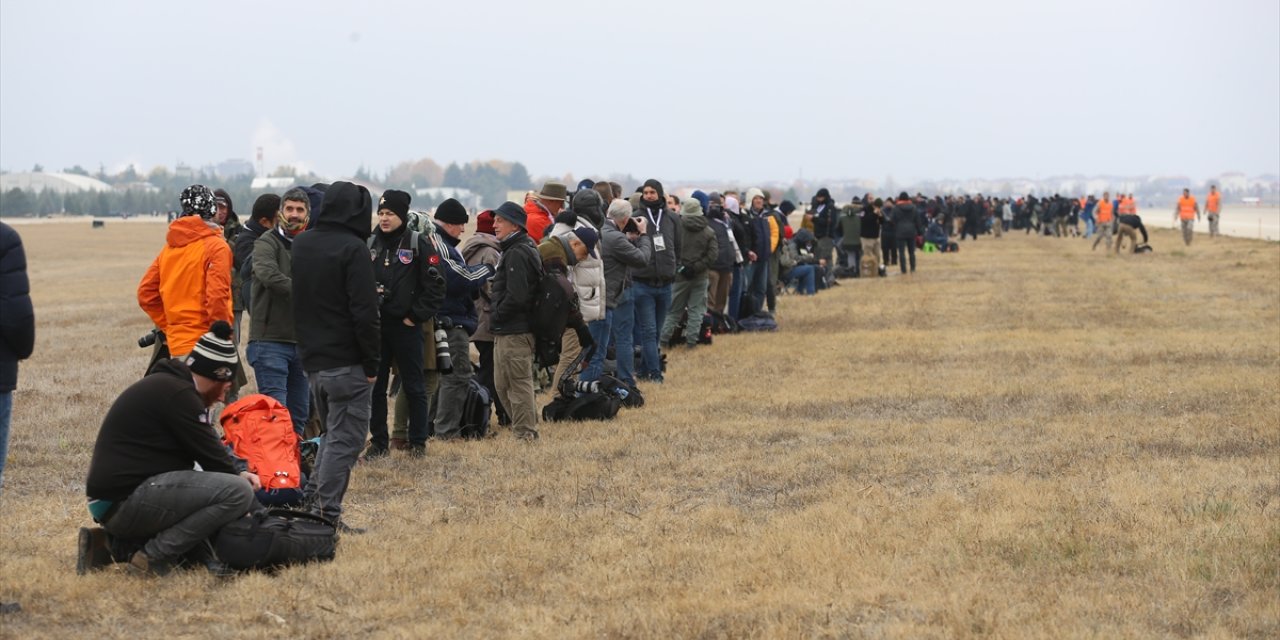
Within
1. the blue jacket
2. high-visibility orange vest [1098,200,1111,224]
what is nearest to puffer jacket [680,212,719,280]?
the blue jacket

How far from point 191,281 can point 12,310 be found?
8.94ft

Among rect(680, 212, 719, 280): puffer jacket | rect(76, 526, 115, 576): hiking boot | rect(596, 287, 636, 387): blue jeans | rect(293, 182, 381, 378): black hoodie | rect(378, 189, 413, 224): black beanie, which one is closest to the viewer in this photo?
rect(76, 526, 115, 576): hiking boot

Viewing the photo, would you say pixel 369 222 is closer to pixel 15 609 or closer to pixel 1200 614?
pixel 15 609

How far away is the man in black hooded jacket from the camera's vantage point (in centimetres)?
796

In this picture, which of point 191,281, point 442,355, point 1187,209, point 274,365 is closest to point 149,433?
point 191,281

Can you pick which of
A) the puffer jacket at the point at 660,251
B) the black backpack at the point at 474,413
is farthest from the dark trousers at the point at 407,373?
the puffer jacket at the point at 660,251

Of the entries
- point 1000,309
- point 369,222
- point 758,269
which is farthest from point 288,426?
point 1000,309

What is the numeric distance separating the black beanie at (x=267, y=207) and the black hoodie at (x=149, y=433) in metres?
3.26

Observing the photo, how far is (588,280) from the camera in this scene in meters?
12.4

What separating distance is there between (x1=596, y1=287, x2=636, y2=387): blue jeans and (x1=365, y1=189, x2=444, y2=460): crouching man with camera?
365 cm

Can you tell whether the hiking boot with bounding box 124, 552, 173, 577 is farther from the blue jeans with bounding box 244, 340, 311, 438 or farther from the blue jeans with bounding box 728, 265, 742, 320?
the blue jeans with bounding box 728, 265, 742, 320

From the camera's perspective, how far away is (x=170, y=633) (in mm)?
6379

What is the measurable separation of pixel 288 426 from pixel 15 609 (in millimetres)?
2220

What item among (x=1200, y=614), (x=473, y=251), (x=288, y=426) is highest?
(x=473, y=251)
